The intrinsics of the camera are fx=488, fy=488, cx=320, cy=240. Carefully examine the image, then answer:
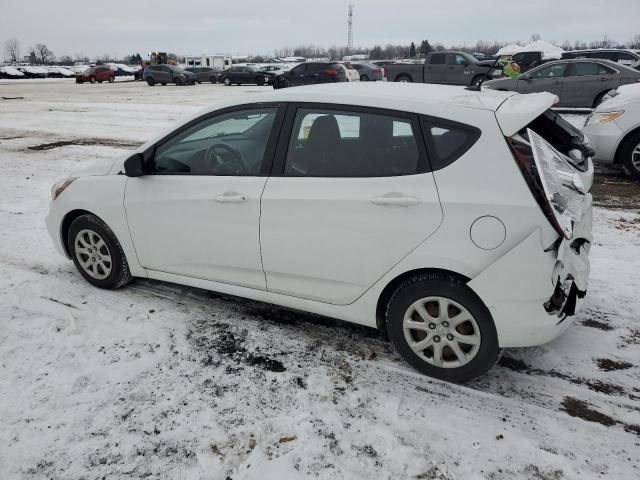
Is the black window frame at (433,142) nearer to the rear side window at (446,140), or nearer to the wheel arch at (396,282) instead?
the rear side window at (446,140)

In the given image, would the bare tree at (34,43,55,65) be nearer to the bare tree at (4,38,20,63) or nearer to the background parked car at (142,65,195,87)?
the bare tree at (4,38,20,63)

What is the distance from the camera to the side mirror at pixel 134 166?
360 centimetres

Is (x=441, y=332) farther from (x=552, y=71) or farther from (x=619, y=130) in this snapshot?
(x=552, y=71)

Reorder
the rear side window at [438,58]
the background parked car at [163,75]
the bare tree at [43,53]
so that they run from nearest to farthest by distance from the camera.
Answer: the rear side window at [438,58] < the background parked car at [163,75] < the bare tree at [43,53]

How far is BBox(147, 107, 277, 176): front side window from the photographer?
3.33 metres

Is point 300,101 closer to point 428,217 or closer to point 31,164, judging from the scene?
point 428,217

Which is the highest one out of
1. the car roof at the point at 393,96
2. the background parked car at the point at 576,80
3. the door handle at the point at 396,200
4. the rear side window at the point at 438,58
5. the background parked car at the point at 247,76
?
the rear side window at the point at 438,58

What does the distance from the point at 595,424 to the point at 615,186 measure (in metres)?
5.48

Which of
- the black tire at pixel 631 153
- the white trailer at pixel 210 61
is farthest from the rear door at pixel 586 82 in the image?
the white trailer at pixel 210 61

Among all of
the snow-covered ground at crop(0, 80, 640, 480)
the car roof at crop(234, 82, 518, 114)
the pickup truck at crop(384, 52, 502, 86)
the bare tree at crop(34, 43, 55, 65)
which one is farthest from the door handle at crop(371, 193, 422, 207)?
the bare tree at crop(34, 43, 55, 65)

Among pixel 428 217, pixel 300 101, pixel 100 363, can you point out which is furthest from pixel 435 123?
pixel 100 363

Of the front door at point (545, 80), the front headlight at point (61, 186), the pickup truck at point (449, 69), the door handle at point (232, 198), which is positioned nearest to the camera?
the door handle at point (232, 198)

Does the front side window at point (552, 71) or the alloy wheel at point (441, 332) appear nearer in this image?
the alloy wheel at point (441, 332)

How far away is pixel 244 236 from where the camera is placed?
10.8ft
